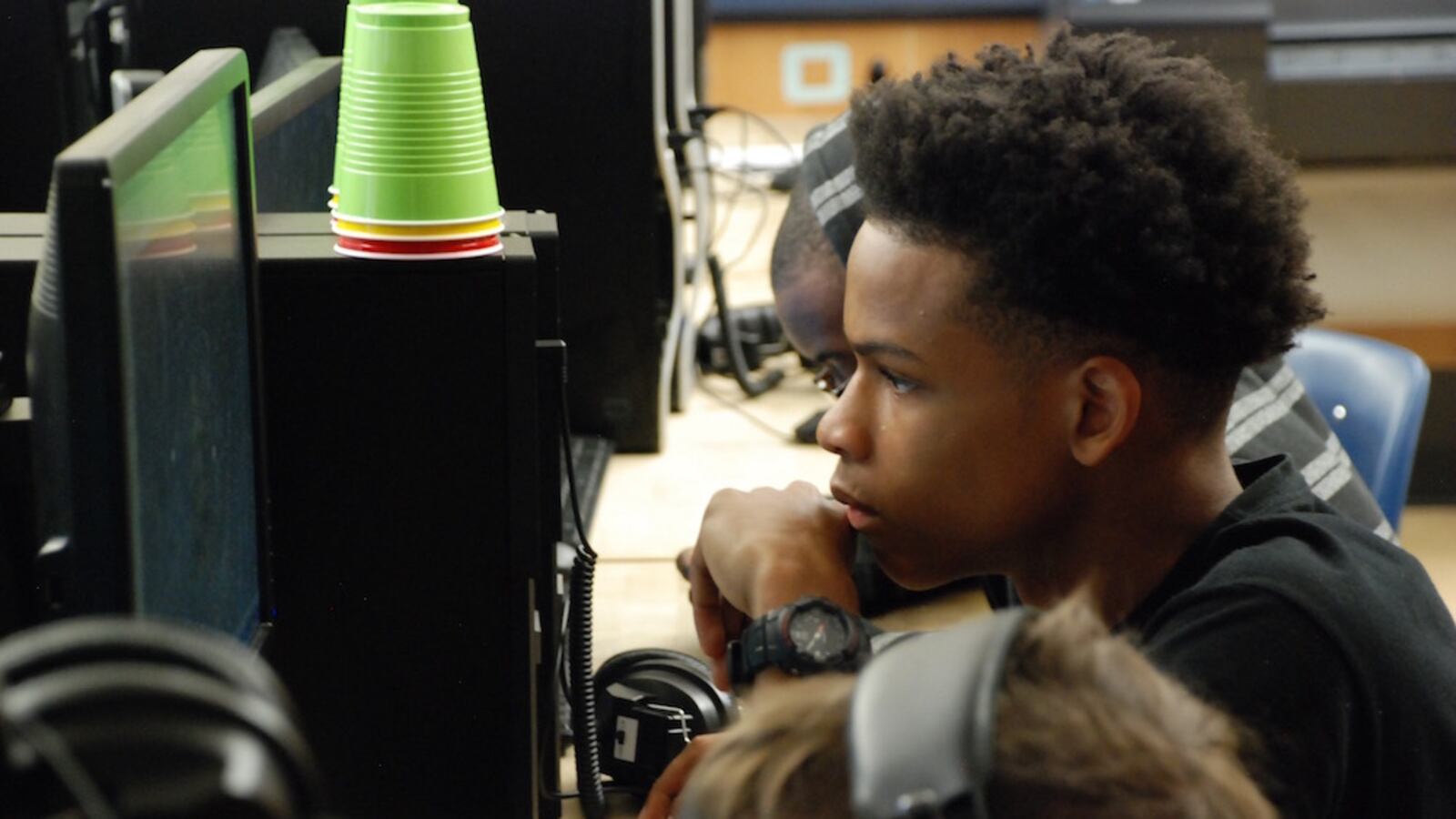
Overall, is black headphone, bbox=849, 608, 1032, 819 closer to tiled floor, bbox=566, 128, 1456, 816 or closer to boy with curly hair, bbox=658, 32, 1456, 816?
boy with curly hair, bbox=658, 32, 1456, 816

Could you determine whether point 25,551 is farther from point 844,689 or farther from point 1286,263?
point 1286,263

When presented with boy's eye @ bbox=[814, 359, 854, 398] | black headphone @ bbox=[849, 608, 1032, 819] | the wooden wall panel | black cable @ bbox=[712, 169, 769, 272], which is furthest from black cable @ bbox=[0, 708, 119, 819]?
the wooden wall panel

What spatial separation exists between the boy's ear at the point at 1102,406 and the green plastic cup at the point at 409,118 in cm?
36

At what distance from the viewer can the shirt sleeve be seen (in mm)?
838

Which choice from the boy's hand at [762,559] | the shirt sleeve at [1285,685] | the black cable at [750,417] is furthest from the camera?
the black cable at [750,417]

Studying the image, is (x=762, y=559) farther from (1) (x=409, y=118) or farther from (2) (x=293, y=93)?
(2) (x=293, y=93)

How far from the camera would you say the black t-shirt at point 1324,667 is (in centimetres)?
84

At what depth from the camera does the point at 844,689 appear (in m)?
0.49

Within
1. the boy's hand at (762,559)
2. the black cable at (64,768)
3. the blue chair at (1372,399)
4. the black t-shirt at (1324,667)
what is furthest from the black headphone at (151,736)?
the blue chair at (1372,399)

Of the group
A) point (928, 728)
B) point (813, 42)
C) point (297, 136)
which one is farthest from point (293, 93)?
point (813, 42)

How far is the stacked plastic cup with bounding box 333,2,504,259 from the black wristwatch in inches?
10.9

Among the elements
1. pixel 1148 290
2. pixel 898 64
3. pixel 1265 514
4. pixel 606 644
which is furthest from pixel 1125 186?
pixel 898 64

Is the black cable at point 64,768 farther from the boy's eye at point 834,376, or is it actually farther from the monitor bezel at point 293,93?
the boy's eye at point 834,376

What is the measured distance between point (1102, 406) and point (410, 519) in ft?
1.34
